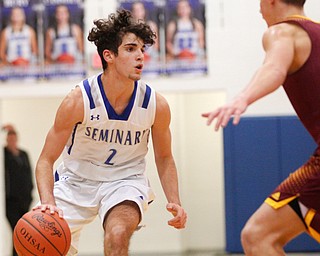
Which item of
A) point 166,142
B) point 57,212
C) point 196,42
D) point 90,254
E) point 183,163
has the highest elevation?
point 196,42

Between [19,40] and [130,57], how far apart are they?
18.3ft

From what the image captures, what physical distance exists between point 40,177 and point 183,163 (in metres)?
6.60

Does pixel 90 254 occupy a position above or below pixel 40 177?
below

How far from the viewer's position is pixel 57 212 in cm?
495

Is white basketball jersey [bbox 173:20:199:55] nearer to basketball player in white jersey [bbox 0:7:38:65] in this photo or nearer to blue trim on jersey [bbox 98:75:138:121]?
basketball player in white jersey [bbox 0:7:38:65]

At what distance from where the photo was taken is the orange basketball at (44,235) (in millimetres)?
4855

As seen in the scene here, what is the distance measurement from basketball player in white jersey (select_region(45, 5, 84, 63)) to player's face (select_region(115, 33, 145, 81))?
5.22 metres

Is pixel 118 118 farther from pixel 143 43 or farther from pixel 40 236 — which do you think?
pixel 40 236

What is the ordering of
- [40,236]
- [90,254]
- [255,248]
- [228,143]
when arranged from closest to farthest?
[255,248], [40,236], [228,143], [90,254]

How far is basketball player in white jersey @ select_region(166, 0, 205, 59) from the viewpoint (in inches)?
404

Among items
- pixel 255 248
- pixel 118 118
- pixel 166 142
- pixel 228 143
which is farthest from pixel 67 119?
pixel 228 143

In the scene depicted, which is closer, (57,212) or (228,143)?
(57,212)

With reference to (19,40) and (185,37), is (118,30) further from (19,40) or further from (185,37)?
(19,40)

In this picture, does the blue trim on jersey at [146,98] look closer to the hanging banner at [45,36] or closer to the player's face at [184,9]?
the player's face at [184,9]
